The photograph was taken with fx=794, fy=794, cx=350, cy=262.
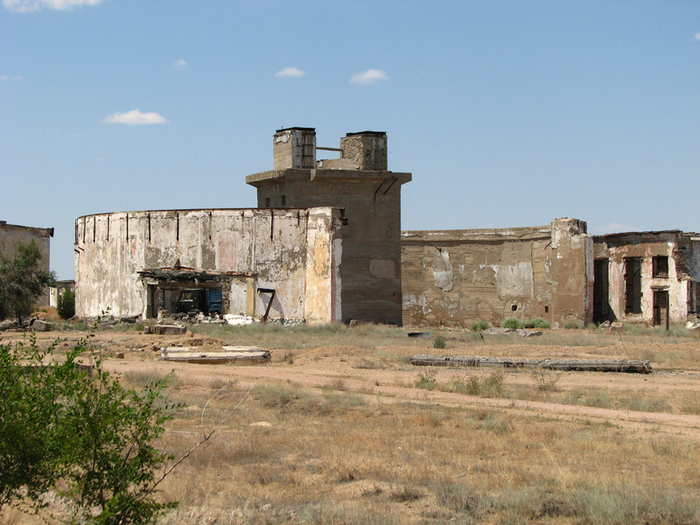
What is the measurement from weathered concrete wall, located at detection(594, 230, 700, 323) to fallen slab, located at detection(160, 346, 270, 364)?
22.4m

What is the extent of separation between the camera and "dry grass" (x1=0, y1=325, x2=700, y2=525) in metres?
6.28

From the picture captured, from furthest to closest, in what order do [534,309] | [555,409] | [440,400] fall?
[534,309]
[440,400]
[555,409]

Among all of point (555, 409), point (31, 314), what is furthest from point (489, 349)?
point (31, 314)

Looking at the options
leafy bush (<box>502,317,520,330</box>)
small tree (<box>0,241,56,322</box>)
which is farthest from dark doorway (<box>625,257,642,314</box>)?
small tree (<box>0,241,56,322</box>)

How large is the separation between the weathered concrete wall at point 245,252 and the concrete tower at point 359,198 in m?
2.52

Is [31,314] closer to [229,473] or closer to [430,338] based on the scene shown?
[430,338]

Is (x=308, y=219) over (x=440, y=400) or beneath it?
over

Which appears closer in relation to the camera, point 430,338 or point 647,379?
point 647,379

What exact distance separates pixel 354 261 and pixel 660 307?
14651 mm

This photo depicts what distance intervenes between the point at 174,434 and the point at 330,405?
2718 mm

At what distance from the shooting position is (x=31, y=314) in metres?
36.3

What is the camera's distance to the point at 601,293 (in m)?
37.0

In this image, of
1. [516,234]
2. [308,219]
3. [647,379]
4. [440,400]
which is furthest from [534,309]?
[440,400]

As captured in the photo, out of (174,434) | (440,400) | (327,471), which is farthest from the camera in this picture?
(440,400)
